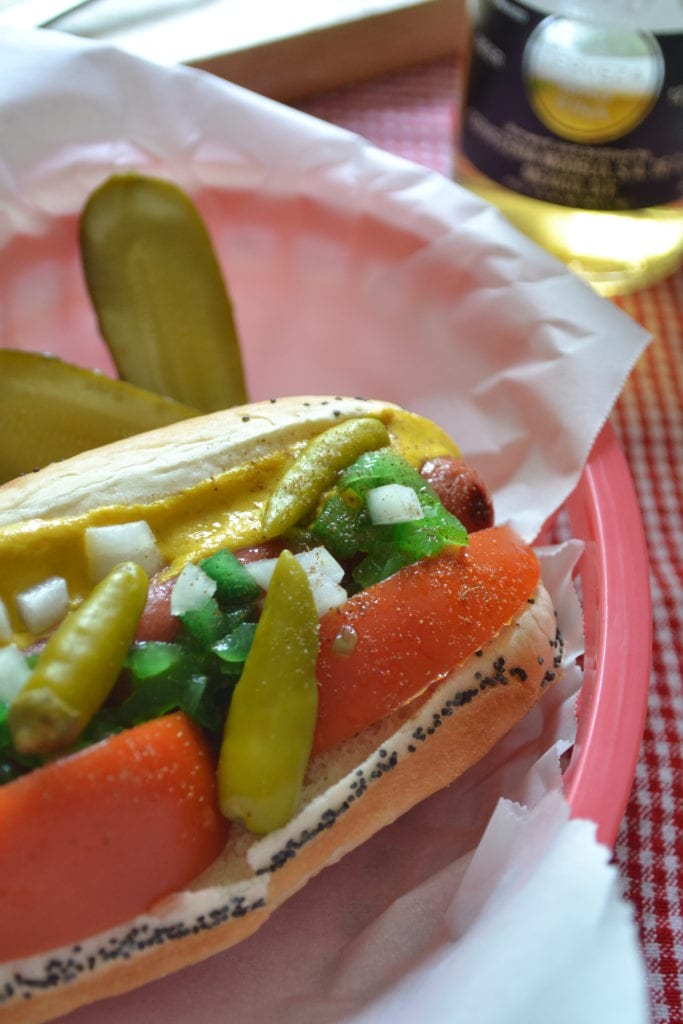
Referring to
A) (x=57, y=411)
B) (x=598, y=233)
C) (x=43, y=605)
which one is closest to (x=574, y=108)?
(x=598, y=233)

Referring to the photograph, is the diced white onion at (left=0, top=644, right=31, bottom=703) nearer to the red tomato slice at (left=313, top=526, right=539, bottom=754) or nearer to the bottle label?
the red tomato slice at (left=313, top=526, right=539, bottom=754)

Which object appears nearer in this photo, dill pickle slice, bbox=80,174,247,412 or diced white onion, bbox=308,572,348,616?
diced white onion, bbox=308,572,348,616

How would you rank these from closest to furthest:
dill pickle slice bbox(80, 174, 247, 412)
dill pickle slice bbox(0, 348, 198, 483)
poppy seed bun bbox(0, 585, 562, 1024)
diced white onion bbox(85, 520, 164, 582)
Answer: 1. poppy seed bun bbox(0, 585, 562, 1024)
2. diced white onion bbox(85, 520, 164, 582)
3. dill pickle slice bbox(0, 348, 198, 483)
4. dill pickle slice bbox(80, 174, 247, 412)

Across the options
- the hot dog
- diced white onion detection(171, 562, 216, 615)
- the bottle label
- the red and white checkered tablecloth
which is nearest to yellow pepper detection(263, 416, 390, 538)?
the hot dog

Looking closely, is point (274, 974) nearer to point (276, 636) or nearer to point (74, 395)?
point (276, 636)

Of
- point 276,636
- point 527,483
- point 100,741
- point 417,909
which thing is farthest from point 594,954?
point 527,483

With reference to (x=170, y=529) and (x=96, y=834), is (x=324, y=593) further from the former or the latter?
(x=96, y=834)

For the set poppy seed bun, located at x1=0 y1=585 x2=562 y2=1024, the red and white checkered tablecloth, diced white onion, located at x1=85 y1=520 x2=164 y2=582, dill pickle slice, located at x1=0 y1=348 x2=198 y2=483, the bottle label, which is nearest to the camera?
poppy seed bun, located at x1=0 y1=585 x2=562 y2=1024
